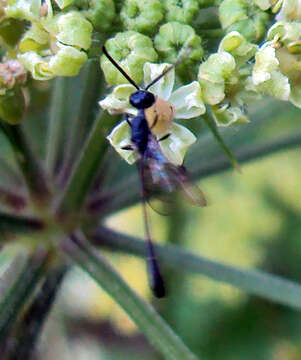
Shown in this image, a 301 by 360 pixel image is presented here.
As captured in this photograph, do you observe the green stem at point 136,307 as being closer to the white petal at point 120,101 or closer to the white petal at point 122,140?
the white petal at point 122,140

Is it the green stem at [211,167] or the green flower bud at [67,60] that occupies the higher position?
the green flower bud at [67,60]

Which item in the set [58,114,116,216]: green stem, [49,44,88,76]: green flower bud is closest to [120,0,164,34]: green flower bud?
[49,44,88,76]: green flower bud

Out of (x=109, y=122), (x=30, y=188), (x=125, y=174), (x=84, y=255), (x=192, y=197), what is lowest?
(x=125, y=174)

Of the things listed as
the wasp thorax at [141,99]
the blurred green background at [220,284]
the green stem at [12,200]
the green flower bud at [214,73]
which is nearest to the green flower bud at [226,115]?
the green flower bud at [214,73]

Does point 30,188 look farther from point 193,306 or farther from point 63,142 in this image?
point 193,306

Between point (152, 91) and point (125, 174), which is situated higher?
point (152, 91)

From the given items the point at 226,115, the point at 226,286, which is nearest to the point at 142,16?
the point at 226,115

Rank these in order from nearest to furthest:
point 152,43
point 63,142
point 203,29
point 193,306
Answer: point 152,43 < point 203,29 < point 63,142 < point 193,306

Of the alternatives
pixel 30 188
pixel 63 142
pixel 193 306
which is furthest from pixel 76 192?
pixel 193 306
